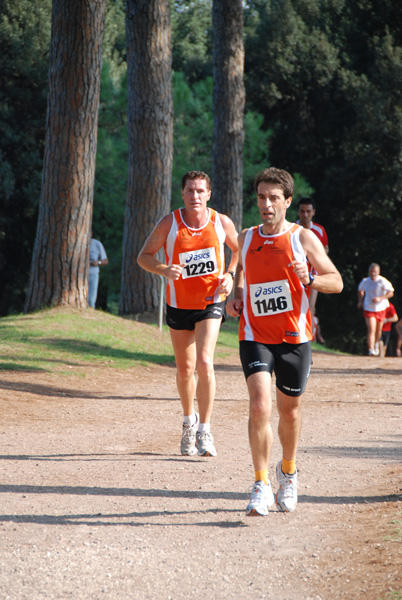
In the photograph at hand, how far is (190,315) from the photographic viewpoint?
6.62m

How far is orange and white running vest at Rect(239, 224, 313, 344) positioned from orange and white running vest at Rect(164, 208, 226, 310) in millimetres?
1520

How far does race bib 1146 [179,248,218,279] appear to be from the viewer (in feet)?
21.5

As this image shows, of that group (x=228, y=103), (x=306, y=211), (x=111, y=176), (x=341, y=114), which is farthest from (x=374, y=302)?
(x=341, y=114)

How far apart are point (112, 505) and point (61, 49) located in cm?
1021

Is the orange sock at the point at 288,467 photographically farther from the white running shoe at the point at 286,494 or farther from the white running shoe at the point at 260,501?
the white running shoe at the point at 260,501

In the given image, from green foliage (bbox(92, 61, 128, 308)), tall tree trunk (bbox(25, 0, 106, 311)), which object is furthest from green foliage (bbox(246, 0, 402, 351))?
tall tree trunk (bbox(25, 0, 106, 311))

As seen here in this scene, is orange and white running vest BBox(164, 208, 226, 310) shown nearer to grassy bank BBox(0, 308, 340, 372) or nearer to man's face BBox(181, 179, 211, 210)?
man's face BBox(181, 179, 211, 210)

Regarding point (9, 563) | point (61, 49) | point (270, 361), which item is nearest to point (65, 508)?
point (9, 563)

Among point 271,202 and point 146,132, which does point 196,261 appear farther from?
point 146,132

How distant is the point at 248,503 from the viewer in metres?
5.23

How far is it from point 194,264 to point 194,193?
0.55m

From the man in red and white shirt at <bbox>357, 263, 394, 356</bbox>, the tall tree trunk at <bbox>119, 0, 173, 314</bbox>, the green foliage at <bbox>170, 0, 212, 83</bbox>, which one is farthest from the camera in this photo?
the green foliage at <bbox>170, 0, 212, 83</bbox>

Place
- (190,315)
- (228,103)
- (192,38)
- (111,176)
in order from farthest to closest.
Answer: (192,38)
(111,176)
(228,103)
(190,315)

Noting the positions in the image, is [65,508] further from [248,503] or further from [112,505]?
[248,503]
